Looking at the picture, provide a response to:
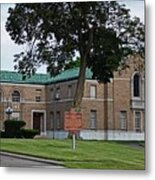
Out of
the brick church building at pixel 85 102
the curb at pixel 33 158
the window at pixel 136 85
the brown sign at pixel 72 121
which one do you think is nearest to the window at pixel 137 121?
the brick church building at pixel 85 102

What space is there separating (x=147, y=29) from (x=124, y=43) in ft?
0.67

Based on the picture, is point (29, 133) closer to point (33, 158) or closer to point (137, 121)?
point (33, 158)

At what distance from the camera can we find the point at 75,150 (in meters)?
3.97

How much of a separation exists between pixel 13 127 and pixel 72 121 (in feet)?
1.32

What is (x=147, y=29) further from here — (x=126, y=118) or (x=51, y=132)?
(x=51, y=132)

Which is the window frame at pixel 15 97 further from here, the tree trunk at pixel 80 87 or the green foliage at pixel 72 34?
the tree trunk at pixel 80 87

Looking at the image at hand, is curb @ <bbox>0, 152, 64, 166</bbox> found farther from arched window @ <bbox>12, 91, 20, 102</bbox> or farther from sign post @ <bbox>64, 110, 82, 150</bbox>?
arched window @ <bbox>12, 91, 20, 102</bbox>

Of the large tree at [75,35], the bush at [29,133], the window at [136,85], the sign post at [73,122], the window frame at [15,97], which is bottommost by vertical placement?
the bush at [29,133]

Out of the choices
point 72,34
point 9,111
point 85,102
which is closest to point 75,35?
point 72,34

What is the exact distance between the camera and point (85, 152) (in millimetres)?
3939

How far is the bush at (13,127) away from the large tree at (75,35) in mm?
320

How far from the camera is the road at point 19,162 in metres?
3.94

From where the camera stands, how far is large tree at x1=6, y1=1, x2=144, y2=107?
3930 millimetres

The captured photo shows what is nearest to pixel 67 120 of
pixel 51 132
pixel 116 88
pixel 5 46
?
pixel 51 132
